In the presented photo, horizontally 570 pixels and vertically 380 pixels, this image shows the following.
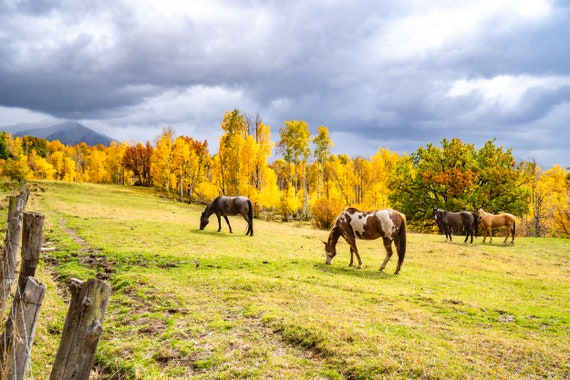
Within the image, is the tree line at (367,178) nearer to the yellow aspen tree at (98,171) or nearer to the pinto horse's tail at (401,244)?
the yellow aspen tree at (98,171)

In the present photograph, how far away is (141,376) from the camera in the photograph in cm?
546

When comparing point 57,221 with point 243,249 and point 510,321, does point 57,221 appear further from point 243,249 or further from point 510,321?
point 510,321

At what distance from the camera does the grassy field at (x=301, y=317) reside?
5.69 metres

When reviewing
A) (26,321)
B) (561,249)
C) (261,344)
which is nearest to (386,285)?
(261,344)

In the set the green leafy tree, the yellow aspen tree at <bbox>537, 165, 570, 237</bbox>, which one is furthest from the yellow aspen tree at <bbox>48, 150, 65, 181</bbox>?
the yellow aspen tree at <bbox>537, 165, 570, 237</bbox>

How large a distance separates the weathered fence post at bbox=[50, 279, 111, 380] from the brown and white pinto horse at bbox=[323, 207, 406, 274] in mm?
10977

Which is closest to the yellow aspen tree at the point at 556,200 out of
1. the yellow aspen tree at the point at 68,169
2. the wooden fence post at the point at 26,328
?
the wooden fence post at the point at 26,328

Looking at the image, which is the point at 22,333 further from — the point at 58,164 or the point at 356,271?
the point at 58,164

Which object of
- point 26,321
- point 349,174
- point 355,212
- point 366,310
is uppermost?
point 349,174

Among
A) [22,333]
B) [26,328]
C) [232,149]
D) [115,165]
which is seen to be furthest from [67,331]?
[115,165]

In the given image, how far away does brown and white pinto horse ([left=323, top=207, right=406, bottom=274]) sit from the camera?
12.7 meters

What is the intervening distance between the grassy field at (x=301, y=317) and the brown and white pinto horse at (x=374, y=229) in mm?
862

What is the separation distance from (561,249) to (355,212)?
697 inches

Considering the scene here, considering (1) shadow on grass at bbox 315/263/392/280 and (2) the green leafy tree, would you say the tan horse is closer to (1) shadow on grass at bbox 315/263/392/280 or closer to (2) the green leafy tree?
(2) the green leafy tree
